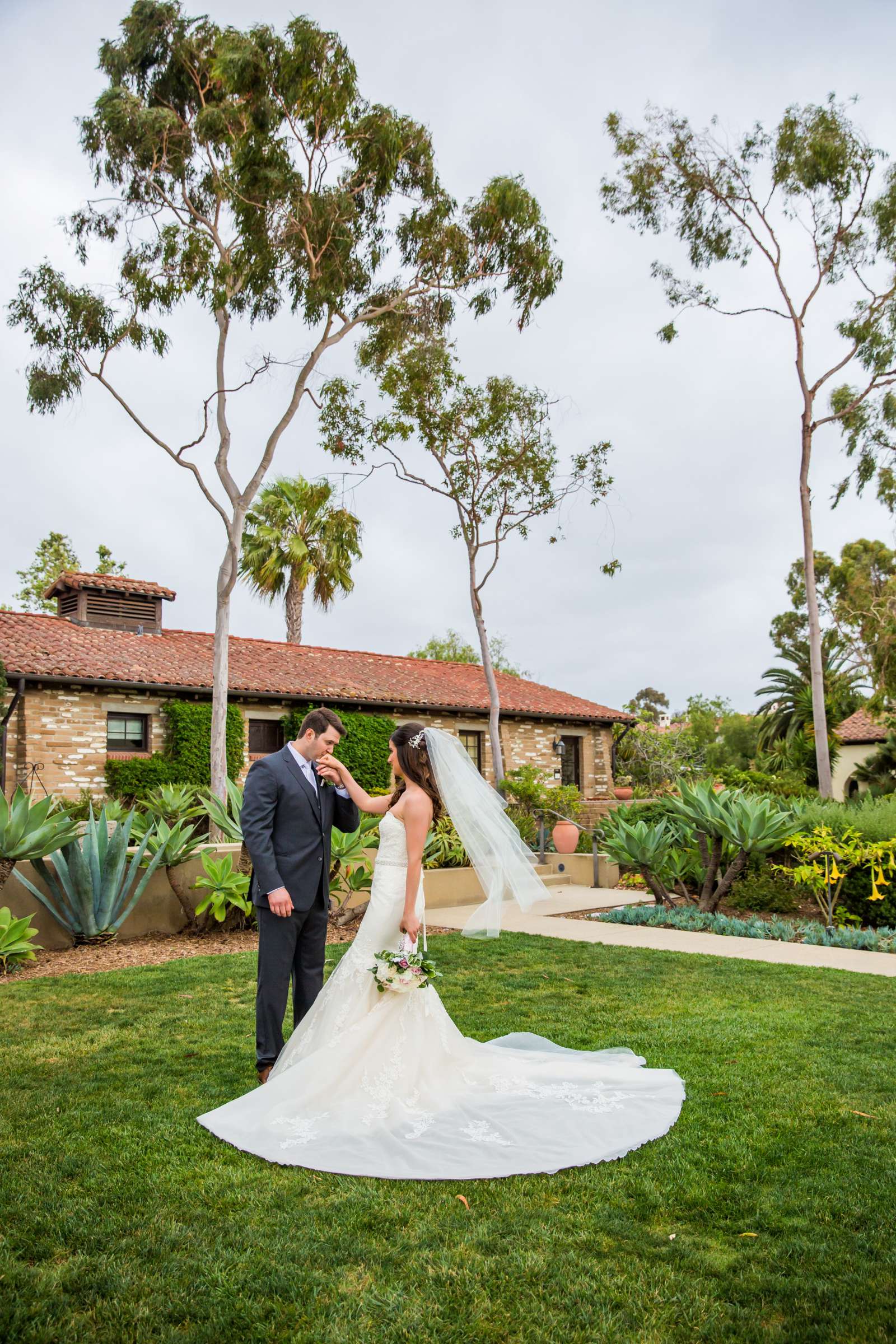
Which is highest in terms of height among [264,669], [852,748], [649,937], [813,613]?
[813,613]

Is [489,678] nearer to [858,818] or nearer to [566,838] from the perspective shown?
[566,838]

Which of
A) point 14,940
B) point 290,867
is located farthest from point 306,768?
point 14,940

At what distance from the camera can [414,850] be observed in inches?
185

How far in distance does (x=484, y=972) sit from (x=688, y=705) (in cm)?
5100

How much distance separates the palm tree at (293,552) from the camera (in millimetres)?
29047

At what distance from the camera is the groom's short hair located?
514 cm

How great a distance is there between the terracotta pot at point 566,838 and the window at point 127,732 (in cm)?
941

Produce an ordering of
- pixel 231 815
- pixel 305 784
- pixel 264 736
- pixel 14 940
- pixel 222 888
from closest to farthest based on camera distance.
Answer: pixel 305 784 → pixel 14 940 → pixel 222 888 → pixel 231 815 → pixel 264 736

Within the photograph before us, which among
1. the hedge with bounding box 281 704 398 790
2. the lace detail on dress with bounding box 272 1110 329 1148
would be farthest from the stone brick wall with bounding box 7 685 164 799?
the lace detail on dress with bounding box 272 1110 329 1148

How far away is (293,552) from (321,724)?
24.4m

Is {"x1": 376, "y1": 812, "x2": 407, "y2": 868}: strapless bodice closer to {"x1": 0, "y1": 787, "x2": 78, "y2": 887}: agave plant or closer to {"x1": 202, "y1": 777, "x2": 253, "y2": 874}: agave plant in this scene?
{"x1": 0, "y1": 787, "x2": 78, "y2": 887}: agave plant

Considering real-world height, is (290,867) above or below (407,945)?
above

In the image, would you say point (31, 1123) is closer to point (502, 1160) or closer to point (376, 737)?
point (502, 1160)

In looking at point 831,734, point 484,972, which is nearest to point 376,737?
point 484,972
